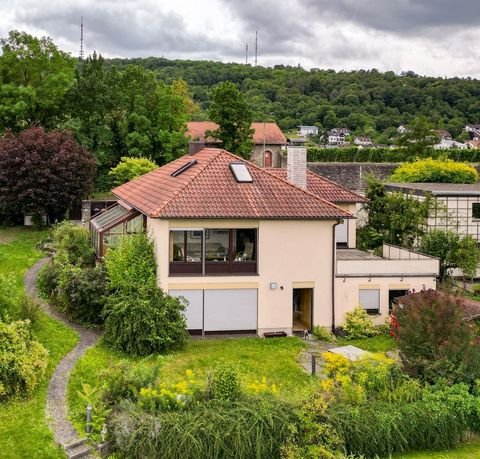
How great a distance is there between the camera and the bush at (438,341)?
1809 cm

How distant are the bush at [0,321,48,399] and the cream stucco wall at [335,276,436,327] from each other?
11228 mm

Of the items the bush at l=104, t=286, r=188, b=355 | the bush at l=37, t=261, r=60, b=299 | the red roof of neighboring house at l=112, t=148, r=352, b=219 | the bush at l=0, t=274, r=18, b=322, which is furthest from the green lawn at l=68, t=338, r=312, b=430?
the bush at l=37, t=261, r=60, b=299

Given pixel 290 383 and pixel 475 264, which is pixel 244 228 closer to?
pixel 290 383

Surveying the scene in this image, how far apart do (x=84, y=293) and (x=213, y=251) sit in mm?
4854

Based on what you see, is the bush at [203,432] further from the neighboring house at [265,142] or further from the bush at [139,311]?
the neighboring house at [265,142]

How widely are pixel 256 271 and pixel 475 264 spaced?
11.5 m

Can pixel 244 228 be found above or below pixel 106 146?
Result: below

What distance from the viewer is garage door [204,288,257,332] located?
80.2ft

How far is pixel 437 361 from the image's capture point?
18.2 meters

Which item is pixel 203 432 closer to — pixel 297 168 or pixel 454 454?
pixel 454 454

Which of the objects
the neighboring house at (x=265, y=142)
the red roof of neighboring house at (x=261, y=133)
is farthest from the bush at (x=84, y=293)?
the red roof of neighboring house at (x=261, y=133)

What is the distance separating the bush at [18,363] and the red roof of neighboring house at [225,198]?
6.55 metres

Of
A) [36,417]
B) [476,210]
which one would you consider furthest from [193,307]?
[476,210]

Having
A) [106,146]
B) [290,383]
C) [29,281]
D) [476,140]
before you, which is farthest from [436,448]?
[476,140]
